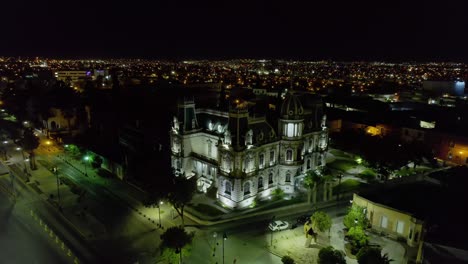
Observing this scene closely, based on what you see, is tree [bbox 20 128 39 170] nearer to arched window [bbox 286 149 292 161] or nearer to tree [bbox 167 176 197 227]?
tree [bbox 167 176 197 227]

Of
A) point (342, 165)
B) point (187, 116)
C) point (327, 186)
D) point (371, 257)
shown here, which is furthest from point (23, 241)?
point (342, 165)

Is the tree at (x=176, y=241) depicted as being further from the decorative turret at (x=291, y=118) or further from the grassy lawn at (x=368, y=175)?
the grassy lawn at (x=368, y=175)

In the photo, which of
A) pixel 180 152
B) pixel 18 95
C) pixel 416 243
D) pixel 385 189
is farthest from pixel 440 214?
pixel 18 95

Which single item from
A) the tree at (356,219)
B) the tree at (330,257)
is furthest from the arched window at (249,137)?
the tree at (330,257)

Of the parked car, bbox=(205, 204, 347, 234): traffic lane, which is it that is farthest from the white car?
the parked car

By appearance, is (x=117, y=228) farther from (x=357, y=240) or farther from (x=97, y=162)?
(x=357, y=240)

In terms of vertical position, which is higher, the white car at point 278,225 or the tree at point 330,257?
the tree at point 330,257

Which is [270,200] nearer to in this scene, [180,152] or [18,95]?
[180,152]
